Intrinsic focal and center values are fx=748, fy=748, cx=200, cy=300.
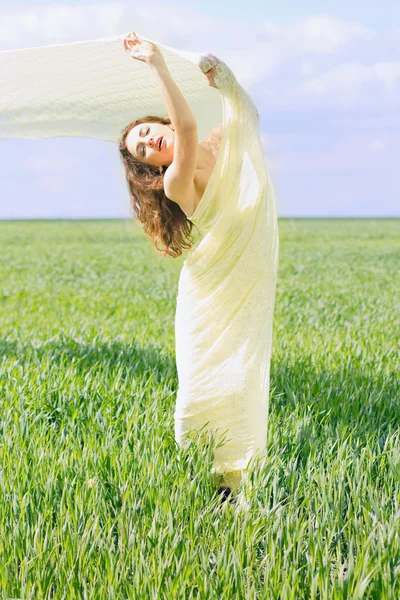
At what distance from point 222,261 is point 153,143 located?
2.00ft

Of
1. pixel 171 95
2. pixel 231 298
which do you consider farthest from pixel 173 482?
pixel 171 95

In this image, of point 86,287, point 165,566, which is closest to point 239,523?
point 165,566

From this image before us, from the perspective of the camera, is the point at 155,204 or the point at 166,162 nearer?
the point at 166,162

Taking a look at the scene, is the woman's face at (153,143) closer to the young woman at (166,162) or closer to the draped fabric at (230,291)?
the young woman at (166,162)

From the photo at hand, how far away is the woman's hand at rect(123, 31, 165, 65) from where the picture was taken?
122 inches

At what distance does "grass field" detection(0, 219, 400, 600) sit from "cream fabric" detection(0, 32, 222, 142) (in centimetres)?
89

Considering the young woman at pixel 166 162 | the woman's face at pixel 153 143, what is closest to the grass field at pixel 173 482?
the young woman at pixel 166 162

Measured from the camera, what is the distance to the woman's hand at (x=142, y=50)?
3.11 metres

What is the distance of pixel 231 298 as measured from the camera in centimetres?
333

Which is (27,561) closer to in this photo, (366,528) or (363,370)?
(366,528)

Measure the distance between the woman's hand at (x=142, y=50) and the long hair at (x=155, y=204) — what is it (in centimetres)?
38

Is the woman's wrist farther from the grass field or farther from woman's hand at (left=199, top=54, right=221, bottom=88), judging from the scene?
the grass field

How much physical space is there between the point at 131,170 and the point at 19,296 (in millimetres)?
7754

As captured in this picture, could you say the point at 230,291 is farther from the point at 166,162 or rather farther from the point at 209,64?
the point at 209,64
